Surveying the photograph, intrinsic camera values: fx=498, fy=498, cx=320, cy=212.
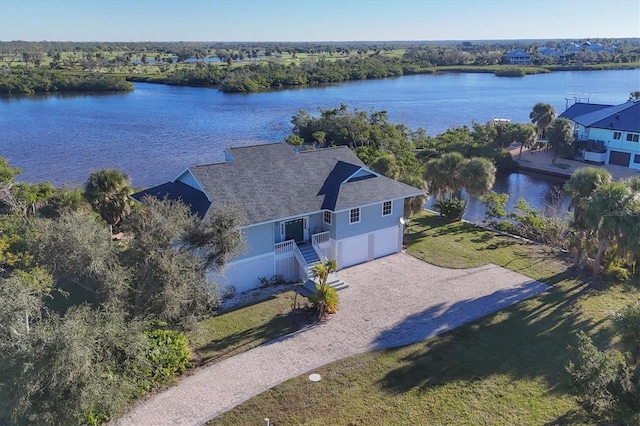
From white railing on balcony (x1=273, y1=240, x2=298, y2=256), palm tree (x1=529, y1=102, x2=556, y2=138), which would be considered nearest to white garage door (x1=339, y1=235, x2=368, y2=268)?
white railing on balcony (x1=273, y1=240, x2=298, y2=256)

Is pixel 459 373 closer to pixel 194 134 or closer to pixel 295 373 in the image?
pixel 295 373

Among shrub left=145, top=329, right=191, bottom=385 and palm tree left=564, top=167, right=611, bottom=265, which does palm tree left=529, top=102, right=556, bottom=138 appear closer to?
palm tree left=564, top=167, right=611, bottom=265

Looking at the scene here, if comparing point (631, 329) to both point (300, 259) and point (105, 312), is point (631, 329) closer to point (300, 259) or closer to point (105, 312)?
point (300, 259)

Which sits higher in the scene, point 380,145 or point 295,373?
Answer: point 380,145

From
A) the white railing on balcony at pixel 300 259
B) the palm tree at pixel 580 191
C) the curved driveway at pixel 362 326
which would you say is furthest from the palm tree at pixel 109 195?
the palm tree at pixel 580 191

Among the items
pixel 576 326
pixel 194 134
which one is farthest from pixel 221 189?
pixel 194 134

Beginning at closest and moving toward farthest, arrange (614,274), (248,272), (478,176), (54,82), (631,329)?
(631,329) < (248,272) < (614,274) < (478,176) < (54,82)

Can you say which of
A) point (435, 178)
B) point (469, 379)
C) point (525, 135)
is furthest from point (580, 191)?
point (525, 135)
